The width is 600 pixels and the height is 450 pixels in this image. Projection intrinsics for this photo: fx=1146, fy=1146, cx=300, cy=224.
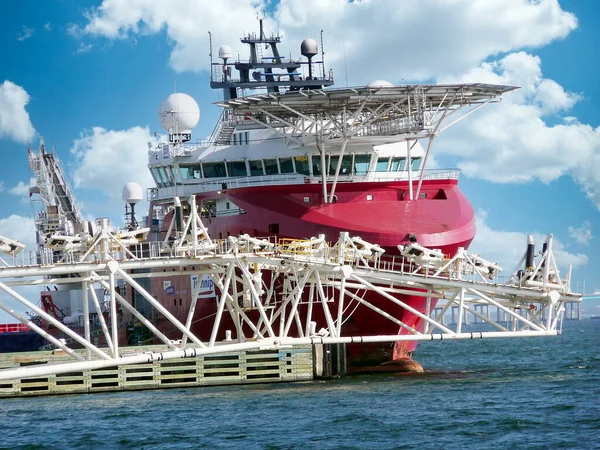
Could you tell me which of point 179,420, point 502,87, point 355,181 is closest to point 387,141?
point 355,181

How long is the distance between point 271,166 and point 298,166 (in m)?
1.41

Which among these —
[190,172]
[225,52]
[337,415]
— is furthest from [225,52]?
[337,415]

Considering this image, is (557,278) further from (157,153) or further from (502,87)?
(157,153)

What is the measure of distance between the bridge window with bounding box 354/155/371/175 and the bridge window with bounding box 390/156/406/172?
4.83 ft

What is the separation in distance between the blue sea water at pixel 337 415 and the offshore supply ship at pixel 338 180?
4.30 meters

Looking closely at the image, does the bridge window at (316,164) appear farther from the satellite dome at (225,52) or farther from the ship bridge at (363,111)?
the satellite dome at (225,52)

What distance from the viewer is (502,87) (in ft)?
167

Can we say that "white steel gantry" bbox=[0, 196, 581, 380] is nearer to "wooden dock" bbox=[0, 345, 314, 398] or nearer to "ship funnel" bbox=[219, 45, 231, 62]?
"wooden dock" bbox=[0, 345, 314, 398]

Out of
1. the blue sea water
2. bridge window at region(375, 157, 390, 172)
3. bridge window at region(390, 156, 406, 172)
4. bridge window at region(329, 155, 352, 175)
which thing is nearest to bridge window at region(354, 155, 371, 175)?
bridge window at region(329, 155, 352, 175)

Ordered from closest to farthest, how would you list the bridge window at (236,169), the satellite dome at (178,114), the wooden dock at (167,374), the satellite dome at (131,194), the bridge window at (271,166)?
the wooden dock at (167,374), the bridge window at (271,166), the bridge window at (236,169), the satellite dome at (178,114), the satellite dome at (131,194)

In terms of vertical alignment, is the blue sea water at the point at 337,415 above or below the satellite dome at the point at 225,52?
below

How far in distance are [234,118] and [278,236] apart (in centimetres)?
965

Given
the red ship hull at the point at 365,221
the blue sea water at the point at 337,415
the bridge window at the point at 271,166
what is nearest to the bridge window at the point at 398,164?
the red ship hull at the point at 365,221

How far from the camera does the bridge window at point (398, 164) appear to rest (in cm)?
5500
